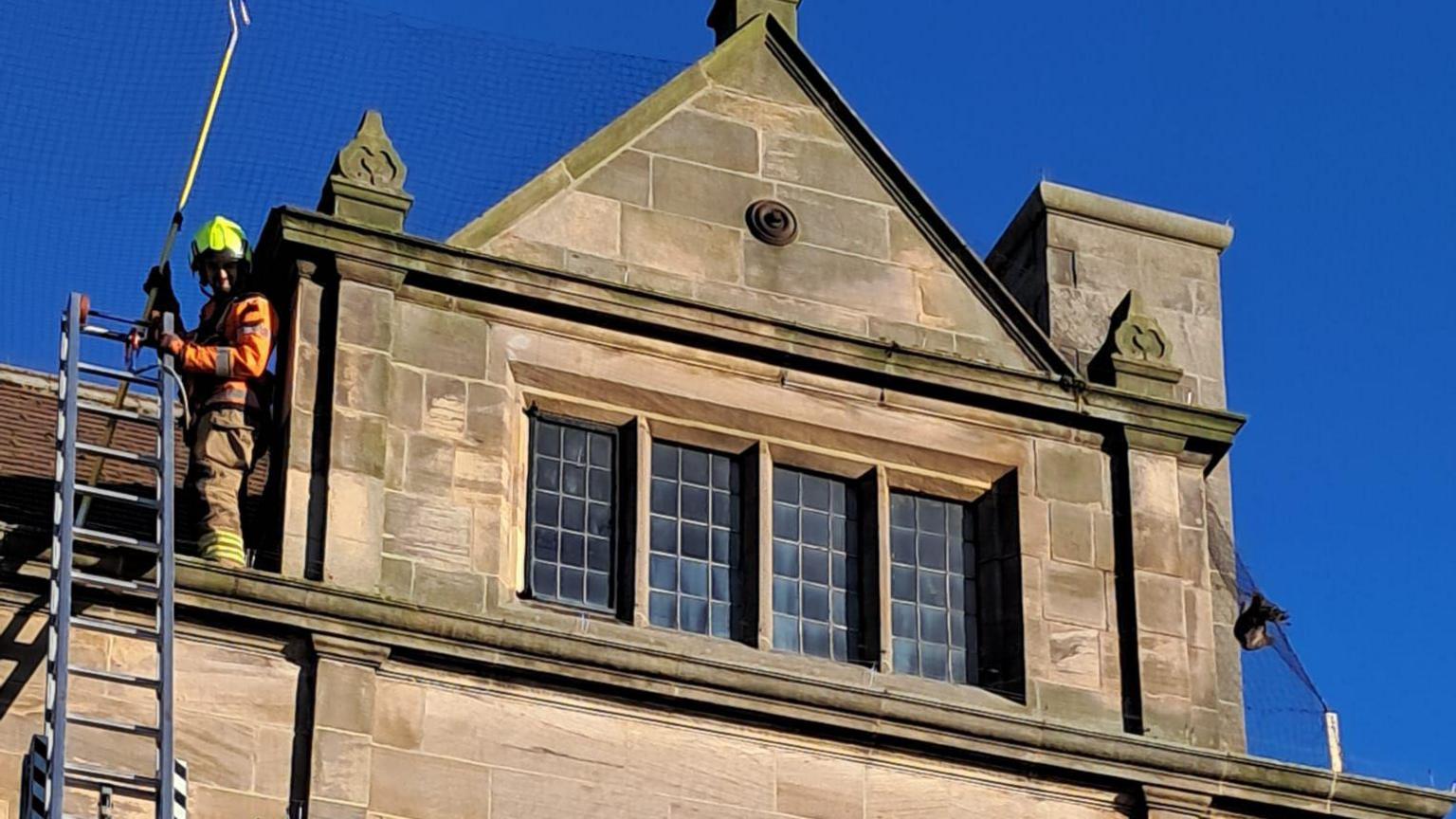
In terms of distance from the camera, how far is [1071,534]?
25828 millimetres

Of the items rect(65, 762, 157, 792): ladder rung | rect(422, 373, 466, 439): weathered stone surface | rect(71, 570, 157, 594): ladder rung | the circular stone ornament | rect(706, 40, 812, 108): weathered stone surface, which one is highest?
rect(706, 40, 812, 108): weathered stone surface

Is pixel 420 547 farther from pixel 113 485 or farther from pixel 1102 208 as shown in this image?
pixel 1102 208

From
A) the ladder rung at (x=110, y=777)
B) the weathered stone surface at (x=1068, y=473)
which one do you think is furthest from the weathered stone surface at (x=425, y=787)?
the weathered stone surface at (x=1068, y=473)

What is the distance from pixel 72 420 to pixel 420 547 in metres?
2.44

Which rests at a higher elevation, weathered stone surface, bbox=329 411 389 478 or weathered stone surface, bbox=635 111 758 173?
weathered stone surface, bbox=635 111 758 173

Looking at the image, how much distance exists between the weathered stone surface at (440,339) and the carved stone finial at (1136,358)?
14.7 ft

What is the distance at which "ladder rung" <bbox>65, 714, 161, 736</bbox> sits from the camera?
21891 millimetres

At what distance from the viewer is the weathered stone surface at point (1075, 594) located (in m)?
25.5

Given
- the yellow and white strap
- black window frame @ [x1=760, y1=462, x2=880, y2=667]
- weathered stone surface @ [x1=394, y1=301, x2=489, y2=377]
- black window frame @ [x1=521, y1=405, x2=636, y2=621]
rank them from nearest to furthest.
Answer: the yellow and white strap → black window frame @ [x1=521, y1=405, x2=636, y2=621] → weathered stone surface @ [x1=394, y1=301, x2=489, y2=377] → black window frame @ [x1=760, y1=462, x2=880, y2=667]

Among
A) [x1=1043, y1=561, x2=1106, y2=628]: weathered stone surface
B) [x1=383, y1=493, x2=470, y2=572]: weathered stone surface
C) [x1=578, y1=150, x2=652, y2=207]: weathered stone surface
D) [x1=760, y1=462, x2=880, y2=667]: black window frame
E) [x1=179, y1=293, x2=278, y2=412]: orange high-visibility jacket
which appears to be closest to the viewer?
[x1=383, y1=493, x2=470, y2=572]: weathered stone surface

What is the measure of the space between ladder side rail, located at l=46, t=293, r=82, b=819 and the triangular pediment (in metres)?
3.17

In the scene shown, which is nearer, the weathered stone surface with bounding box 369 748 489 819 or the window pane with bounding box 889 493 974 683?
the weathered stone surface with bounding box 369 748 489 819

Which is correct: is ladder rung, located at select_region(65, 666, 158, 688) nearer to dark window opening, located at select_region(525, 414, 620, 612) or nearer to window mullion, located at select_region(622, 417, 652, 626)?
dark window opening, located at select_region(525, 414, 620, 612)

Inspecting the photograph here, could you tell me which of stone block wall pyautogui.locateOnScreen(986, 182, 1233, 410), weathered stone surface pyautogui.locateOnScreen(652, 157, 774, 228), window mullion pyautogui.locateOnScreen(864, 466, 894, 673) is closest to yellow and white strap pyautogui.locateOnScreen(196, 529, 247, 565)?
weathered stone surface pyautogui.locateOnScreen(652, 157, 774, 228)
